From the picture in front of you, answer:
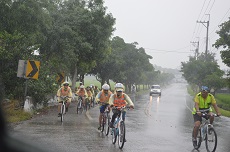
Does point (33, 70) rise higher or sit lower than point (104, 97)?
higher

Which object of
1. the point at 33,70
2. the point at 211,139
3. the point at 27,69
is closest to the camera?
the point at 211,139

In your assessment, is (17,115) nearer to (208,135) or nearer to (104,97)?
(104,97)

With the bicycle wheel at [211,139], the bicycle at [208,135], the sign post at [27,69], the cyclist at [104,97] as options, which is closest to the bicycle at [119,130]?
the cyclist at [104,97]

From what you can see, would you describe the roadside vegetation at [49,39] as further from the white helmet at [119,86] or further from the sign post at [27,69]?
the white helmet at [119,86]

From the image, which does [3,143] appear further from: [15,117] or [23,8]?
[23,8]

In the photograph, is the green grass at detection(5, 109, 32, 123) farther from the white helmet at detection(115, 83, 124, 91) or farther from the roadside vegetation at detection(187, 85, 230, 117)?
the roadside vegetation at detection(187, 85, 230, 117)

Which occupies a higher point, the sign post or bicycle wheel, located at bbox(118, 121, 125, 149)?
the sign post

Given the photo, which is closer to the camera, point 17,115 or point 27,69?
point 17,115

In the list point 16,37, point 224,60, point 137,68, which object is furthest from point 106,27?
point 137,68

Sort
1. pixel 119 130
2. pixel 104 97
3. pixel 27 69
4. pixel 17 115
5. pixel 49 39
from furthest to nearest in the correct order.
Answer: pixel 49 39 < pixel 27 69 < pixel 17 115 < pixel 104 97 < pixel 119 130

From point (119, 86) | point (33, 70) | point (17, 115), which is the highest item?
point (33, 70)

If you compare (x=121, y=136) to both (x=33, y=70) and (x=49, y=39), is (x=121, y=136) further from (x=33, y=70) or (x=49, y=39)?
(x=49, y=39)

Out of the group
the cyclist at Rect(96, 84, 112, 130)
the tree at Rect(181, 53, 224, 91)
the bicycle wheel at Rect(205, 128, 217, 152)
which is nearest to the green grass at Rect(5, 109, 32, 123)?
the cyclist at Rect(96, 84, 112, 130)

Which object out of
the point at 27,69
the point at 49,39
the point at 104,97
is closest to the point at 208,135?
the point at 104,97
